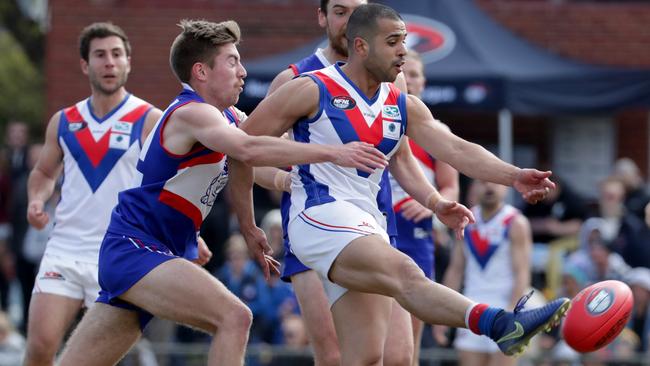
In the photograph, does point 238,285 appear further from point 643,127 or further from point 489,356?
point 643,127

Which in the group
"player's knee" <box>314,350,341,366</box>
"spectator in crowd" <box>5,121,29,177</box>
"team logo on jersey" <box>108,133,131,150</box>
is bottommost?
"spectator in crowd" <box>5,121,29,177</box>

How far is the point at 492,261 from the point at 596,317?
549 centimetres

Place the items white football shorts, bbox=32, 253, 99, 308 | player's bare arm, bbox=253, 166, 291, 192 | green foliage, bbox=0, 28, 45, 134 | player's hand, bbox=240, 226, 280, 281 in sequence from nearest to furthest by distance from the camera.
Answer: player's hand, bbox=240, 226, 280, 281, player's bare arm, bbox=253, 166, 291, 192, white football shorts, bbox=32, 253, 99, 308, green foliage, bbox=0, 28, 45, 134

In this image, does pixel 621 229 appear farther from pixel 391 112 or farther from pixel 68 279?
pixel 391 112

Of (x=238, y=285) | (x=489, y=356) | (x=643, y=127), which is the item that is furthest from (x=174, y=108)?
(x=643, y=127)

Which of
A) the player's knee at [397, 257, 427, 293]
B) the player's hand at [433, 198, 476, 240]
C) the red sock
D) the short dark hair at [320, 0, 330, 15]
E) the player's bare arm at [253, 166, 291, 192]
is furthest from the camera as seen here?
the short dark hair at [320, 0, 330, 15]

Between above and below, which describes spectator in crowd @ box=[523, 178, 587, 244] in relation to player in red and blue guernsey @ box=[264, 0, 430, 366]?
below

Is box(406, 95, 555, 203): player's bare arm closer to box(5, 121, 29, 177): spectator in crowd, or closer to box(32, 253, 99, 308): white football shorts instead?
box(32, 253, 99, 308): white football shorts

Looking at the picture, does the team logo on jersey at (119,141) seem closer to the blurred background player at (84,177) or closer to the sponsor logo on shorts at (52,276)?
the blurred background player at (84,177)

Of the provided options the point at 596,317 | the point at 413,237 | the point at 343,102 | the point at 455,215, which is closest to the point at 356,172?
the point at 343,102

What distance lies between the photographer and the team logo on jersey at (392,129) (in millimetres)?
7543

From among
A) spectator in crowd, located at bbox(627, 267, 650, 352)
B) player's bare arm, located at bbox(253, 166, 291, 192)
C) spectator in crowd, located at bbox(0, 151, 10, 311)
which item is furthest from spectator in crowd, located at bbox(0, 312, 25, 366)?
spectator in crowd, located at bbox(627, 267, 650, 352)

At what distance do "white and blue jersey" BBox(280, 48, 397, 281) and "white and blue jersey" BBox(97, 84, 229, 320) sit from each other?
25.0 inches

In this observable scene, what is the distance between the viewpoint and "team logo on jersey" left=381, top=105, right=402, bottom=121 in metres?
7.56
